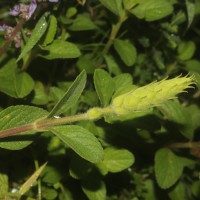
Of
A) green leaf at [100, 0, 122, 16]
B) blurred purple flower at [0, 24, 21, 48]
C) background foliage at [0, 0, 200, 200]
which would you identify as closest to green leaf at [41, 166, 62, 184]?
background foliage at [0, 0, 200, 200]

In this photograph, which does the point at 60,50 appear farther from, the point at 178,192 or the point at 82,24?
the point at 178,192

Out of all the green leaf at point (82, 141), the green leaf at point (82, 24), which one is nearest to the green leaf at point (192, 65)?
the green leaf at point (82, 24)

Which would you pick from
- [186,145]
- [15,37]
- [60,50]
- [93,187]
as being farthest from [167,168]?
[15,37]

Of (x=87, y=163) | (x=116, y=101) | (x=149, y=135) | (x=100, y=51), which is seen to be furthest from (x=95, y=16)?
(x=116, y=101)

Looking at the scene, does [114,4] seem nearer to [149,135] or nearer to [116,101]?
[149,135]

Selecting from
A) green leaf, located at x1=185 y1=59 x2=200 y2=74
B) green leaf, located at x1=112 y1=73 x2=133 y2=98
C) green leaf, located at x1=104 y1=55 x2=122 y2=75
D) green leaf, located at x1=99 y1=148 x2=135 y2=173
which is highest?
green leaf, located at x1=112 y1=73 x2=133 y2=98

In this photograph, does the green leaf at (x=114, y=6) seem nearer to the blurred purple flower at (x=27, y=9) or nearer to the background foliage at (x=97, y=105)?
the background foliage at (x=97, y=105)

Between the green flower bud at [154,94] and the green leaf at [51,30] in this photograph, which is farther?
the green leaf at [51,30]

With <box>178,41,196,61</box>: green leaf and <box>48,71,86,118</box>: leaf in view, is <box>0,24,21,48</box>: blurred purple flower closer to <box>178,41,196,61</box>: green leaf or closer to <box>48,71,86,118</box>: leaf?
<box>48,71,86,118</box>: leaf
